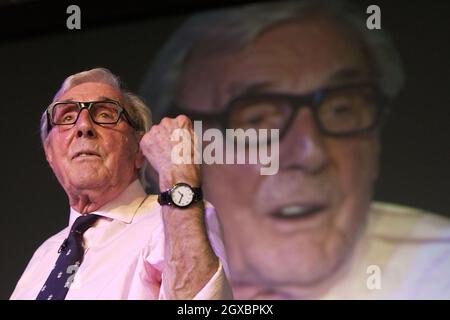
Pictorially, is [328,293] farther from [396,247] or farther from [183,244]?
[183,244]

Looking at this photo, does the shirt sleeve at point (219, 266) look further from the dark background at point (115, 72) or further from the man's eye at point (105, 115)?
the dark background at point (115, 72)

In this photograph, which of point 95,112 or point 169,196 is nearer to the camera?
point 169,196

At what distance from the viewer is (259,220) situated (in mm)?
2188

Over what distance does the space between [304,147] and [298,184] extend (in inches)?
4.2

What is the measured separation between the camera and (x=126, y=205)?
6.54ft

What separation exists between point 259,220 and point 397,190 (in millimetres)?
395

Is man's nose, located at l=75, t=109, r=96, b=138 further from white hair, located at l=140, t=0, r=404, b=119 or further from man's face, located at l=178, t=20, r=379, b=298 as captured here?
man's face, located at l=178, t=20, r=379, b=298

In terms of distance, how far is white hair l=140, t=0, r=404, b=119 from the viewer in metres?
2.24

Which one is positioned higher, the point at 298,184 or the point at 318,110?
the point at 318,110

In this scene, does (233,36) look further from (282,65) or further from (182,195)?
(182,195)

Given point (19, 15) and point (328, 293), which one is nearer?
point (328, 293)
